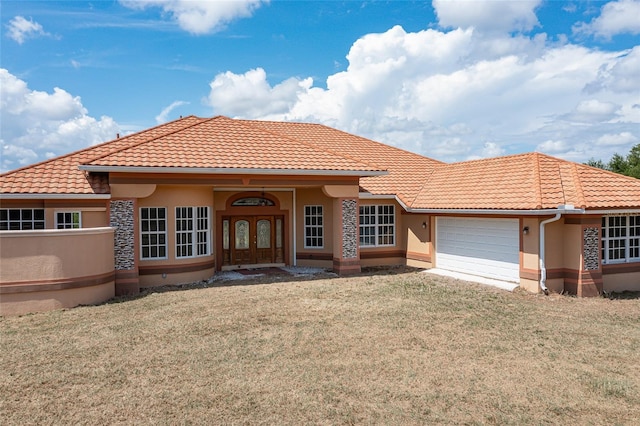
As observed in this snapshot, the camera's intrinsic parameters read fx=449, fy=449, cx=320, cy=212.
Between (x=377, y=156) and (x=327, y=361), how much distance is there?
598 inches

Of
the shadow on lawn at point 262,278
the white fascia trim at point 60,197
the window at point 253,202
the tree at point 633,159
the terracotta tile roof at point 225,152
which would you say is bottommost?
the shadow on lawn at point 262,278

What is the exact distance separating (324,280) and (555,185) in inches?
316

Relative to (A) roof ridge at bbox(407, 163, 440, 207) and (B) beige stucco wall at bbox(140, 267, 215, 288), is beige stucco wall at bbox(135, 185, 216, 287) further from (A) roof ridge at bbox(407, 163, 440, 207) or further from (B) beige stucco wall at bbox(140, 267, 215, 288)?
(A) roof ridge at bbox(407, 163, 440, 207)

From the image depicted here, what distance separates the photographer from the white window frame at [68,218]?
14125 mm

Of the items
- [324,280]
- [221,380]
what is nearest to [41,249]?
[221,380]

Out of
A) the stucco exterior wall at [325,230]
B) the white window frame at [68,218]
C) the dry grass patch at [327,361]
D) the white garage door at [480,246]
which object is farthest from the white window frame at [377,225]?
the white window frame at [68,218]

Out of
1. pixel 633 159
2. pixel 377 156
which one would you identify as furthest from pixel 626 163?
pixel 377 156

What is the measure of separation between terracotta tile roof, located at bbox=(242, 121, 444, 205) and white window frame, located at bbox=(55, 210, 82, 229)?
9.15 m

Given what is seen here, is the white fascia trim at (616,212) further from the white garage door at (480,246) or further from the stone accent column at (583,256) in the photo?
the white garage door at (480,246)

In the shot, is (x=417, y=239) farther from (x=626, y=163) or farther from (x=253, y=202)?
(x=626, y=163)

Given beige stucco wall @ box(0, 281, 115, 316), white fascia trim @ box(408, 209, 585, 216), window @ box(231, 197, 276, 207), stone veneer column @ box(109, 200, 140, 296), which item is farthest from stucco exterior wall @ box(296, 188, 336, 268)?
beige stucco wall @ box(0, 281, 115, 316)

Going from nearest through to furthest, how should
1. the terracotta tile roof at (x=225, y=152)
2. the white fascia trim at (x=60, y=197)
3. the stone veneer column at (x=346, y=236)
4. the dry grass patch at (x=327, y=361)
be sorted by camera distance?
the dry grass patch at (x=327, y=361)
the white fascia trim at (x=60, y=197)
the terracotta tile roof at (x=225, y=152)
the stone veneer column at (x=346, y=236)

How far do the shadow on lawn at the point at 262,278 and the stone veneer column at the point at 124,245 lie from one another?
390mm

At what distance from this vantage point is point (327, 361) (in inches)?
311
